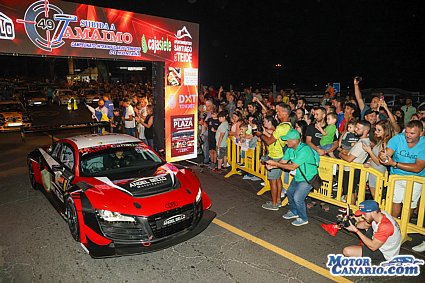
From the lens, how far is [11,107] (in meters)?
16.8

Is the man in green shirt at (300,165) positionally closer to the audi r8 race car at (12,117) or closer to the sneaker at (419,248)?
the sneaker at (419,248)

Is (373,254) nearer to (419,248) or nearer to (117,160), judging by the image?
(419,248)

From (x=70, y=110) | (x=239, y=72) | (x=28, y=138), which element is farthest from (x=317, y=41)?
(x=28, y=138)

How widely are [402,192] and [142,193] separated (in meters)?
4.21

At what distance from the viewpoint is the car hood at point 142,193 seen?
4.56 meters

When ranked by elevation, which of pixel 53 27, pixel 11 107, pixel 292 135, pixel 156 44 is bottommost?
pixel 11 107

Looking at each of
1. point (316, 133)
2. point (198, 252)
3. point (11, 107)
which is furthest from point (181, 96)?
point (11, 107)

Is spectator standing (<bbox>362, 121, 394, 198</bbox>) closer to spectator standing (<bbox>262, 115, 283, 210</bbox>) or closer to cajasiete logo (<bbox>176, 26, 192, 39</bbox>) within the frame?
spectator standing (<bbox>262, 115, 283, 210</bbox>)

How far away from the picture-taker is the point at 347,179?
6.13 metres

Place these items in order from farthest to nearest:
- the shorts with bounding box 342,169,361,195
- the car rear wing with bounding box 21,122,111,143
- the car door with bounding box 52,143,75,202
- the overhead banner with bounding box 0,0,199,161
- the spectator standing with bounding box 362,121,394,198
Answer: the car rear wing with bounding box 21,122,111,143 < the overhead banner with bounding box 0,0,199,161 < the shorts with bounding box 342,169,361,195 < the spectator standing with bounding box 362,121,394,198 < the car door with bounding box 52,143,75,202

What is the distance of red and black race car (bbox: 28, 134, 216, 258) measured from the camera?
14.7 ft

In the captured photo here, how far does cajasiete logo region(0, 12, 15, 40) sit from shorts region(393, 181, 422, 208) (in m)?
8.26

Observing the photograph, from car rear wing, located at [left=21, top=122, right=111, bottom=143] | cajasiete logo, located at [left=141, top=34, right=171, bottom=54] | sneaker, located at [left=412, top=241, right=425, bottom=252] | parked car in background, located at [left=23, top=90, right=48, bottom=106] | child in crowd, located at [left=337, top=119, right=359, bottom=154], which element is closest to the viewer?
sneaker, located at [left=412, top=241, right=425, bottom=252]

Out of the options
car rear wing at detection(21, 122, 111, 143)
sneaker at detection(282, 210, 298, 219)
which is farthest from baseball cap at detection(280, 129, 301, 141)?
car rear wing at detection(21, 122, 111, 143)
